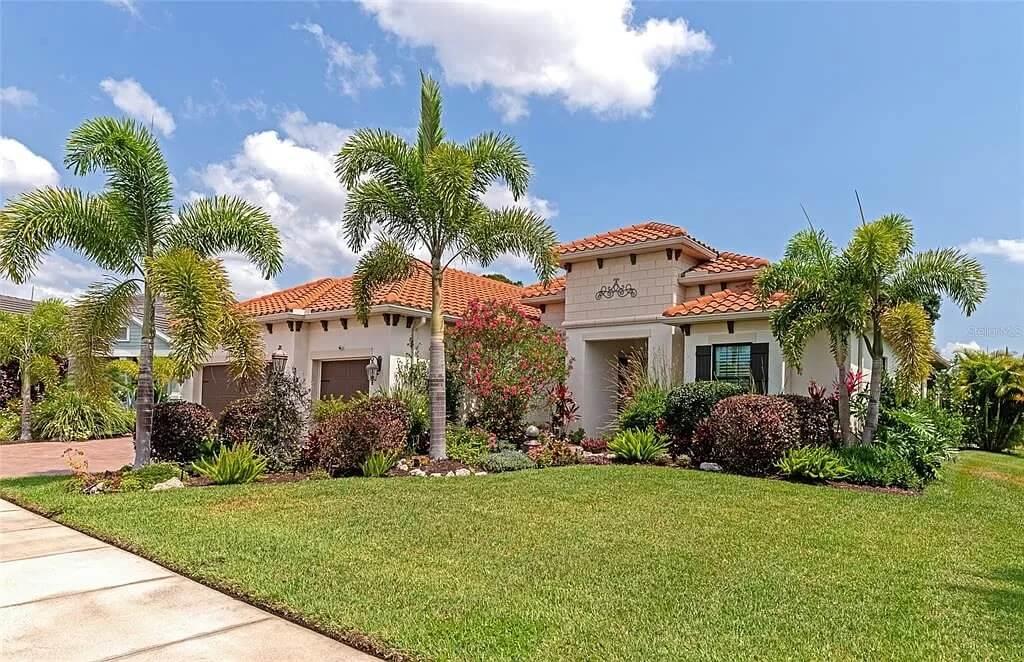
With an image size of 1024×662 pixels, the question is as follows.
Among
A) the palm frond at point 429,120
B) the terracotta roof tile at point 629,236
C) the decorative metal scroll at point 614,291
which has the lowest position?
the decorative metal scroll at point 614,291

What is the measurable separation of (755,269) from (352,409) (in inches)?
402

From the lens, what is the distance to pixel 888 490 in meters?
10.8

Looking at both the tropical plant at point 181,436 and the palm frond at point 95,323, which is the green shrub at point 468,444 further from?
the palm frond at point 95,323

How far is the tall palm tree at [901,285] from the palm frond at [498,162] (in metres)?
6.25

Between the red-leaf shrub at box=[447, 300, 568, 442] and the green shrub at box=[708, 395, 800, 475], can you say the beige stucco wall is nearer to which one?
the red-leaf shrub at box=[447, 300, 568, 442]

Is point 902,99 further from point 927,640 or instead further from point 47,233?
point 47,233

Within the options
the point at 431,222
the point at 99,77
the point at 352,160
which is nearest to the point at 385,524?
the point at 431,222

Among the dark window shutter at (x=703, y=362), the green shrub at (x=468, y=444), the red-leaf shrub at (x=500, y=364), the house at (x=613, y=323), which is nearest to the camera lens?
the green shrub at (x=468, y=444)

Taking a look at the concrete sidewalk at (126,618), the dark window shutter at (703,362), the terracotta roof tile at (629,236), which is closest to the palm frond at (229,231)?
the concrete sidewalk at (126,618)

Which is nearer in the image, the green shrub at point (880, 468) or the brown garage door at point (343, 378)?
the green shrub at point (880, 468)

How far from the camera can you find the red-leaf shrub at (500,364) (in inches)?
619

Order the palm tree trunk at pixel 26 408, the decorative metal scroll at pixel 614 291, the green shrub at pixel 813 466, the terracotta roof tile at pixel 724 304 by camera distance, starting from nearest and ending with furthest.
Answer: the green shrub at pixel 813 466 → the terracotta roof tile at pixel 724 304 → the decorative metal scroll at pixel 614 291 → the palm tree trunk at pixel 26 408

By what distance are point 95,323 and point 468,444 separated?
720 centimetres

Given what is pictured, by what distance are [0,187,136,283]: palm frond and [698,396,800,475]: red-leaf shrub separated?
36.4 feet
